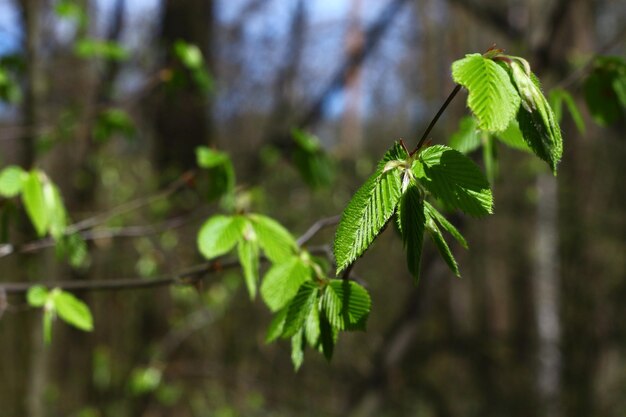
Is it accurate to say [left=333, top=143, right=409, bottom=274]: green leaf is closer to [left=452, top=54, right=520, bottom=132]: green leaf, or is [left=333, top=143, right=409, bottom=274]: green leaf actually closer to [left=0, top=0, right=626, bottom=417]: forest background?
[left=452, top=54, right=520, bottom=132]: green leaf

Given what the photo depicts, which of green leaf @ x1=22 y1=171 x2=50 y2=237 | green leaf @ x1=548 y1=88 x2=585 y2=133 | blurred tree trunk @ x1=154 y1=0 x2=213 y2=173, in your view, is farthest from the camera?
blurred tree trunk @ x1=154 y1=0 x2=213 y2=173

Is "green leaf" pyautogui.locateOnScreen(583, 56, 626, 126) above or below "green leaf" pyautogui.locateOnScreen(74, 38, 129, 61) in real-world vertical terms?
below

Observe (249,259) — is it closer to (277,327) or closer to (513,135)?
(277,327)

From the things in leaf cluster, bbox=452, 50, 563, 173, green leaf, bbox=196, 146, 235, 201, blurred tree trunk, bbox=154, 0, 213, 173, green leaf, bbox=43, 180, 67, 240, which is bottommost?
leaf cluster, bbox=452, 50, 563, 173

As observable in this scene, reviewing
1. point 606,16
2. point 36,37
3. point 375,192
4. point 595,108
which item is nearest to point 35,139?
point 36,37

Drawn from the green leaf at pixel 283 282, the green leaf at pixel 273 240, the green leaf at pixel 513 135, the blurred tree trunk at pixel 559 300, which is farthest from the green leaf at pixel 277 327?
the blurred tree trunk at pixel 559 300

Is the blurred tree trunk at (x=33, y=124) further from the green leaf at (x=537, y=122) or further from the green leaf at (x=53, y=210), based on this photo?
the green leaf at (x=537, y=122)

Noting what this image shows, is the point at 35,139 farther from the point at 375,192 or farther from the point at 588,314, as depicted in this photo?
the point at 588,314

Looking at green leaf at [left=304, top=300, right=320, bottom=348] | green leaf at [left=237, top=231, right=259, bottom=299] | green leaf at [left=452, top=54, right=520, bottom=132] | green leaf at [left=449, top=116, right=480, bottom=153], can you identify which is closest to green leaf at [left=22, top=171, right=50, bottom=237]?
green leaf at [left=237, top=231, right=259, bottom=299]
